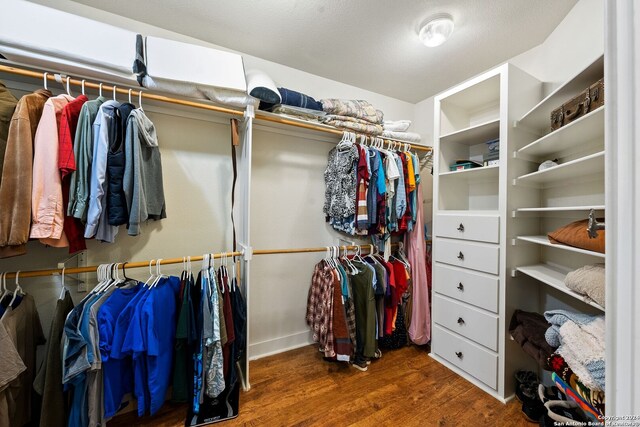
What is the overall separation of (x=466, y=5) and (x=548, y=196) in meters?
1.34

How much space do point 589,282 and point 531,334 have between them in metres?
0.52

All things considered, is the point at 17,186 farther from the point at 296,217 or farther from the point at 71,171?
the point at 296,217

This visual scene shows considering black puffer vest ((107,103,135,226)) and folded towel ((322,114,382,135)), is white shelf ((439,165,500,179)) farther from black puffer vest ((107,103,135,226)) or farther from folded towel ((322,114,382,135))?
black puffer vest ((107,103,135,226))

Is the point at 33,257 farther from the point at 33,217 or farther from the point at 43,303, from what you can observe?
the point at 33,217

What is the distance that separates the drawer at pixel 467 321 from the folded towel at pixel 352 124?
1.48 metres

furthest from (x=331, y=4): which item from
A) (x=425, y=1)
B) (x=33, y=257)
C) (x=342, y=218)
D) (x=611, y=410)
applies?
(x=33, y=257)

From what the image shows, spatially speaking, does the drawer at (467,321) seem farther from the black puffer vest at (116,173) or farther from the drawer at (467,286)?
the black puffer vest at (116,173)

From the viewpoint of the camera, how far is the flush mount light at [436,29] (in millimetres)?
1521

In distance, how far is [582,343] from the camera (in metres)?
0.99

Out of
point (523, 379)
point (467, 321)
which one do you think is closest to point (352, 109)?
point (467, 321)

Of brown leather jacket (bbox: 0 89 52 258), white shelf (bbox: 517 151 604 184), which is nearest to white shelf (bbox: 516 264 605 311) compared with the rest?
white shelf (bbox: 517 151 604 184)

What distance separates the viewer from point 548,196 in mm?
1637

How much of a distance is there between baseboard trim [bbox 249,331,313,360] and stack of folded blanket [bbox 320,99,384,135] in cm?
184

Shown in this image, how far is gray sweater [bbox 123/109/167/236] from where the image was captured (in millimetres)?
1249
